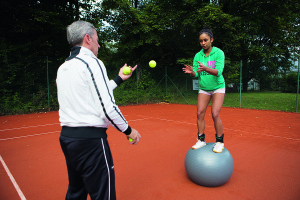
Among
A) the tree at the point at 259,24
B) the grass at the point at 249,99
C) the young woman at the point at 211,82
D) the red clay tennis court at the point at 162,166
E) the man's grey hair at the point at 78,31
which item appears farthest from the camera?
the tree at the point at 259,24

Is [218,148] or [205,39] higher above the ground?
[205,39]

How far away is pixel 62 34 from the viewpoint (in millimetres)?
16953

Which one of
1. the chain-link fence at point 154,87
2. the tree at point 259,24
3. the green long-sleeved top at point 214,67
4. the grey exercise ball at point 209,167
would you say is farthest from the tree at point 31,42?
the tree at point 259,24

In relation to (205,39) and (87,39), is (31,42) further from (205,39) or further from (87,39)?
(87,39)

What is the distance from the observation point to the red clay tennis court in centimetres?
323

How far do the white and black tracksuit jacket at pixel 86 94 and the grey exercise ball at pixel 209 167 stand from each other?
1.97m

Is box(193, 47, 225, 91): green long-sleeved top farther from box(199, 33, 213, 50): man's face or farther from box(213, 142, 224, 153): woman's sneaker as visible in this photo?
box(213, 142, 224, 153): woman's sneaker

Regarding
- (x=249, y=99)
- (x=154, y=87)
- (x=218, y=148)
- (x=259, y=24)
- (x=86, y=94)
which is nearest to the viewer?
(x=86, y=94)

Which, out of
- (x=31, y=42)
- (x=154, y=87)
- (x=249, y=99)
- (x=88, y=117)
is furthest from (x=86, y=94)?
(x=249, y=99)

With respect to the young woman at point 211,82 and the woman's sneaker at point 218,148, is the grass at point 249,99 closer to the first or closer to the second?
the young woman at point 211,82

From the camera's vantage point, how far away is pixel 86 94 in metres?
1.72

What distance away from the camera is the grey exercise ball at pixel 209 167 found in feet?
10.6

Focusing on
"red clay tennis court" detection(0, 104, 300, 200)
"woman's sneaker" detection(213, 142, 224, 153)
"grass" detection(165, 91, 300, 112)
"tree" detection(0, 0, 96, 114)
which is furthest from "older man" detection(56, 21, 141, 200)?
"grass" detection(165, 91, 300, 112)

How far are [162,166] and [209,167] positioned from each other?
1.24 m
